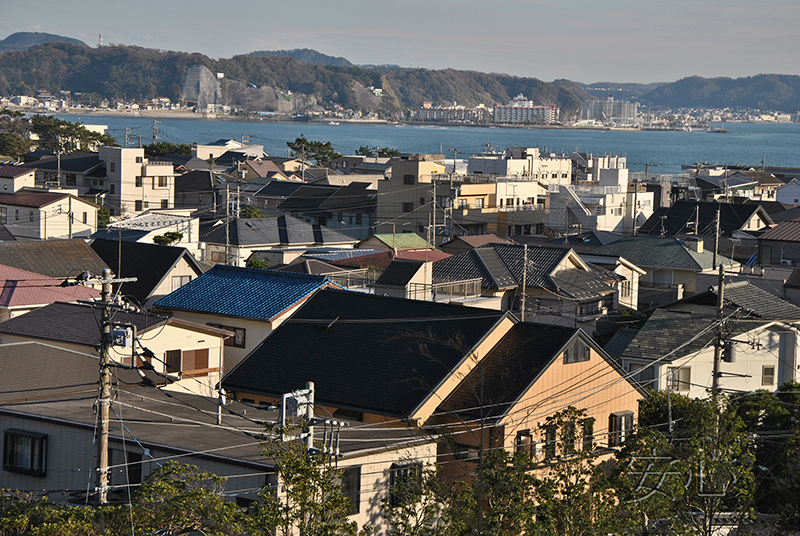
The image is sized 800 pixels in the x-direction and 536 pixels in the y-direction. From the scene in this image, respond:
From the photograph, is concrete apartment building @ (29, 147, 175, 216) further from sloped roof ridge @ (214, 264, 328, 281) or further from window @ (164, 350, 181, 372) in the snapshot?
window @ (164, 350, 181, 372)

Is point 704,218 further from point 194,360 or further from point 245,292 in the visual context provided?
point 194,360

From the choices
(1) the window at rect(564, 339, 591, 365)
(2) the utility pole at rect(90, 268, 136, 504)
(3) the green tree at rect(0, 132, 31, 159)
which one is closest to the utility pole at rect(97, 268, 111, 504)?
(2) the utility pole at rect(90, 268, 136, 504)

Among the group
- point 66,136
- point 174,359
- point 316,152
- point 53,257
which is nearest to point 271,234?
point 53,257

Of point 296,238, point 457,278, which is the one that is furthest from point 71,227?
point 457,278

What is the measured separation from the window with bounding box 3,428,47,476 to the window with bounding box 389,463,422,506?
3.29 metres

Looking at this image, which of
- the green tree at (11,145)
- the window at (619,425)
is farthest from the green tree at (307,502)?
the green tree at (11,145)

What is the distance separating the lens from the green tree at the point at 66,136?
63.9 meters

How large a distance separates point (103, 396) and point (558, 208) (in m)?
31.5

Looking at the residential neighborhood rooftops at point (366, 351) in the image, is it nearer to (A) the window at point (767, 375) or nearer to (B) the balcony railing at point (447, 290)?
(B) the balcony railing at point (447, 290)

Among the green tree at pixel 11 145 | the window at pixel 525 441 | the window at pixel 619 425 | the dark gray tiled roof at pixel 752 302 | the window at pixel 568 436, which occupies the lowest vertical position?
the window at pixel 619 425

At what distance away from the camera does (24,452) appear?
9320mm

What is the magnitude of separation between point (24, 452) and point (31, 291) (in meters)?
7.27

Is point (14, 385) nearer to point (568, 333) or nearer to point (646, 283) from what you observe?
point (568, 333)

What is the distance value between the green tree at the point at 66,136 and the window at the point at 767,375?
5464 centimetres
